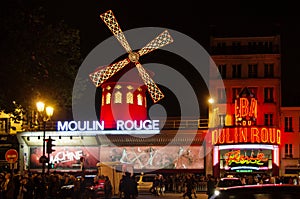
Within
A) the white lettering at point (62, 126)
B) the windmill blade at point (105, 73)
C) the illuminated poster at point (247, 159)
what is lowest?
the illuminated poster at point (247, 159)

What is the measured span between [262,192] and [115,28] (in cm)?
3874

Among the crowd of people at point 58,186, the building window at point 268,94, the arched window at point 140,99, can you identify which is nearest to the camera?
the crowd of people at point 58,186

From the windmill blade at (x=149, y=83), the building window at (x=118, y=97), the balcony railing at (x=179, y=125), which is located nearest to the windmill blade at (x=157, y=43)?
the windmill blade at (x=149, y=83)

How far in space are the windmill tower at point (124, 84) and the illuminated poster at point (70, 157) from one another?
2.25 m

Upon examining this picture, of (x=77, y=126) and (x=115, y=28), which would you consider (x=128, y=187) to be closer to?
(x=77, y=126)

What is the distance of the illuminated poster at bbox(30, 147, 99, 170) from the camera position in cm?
4153

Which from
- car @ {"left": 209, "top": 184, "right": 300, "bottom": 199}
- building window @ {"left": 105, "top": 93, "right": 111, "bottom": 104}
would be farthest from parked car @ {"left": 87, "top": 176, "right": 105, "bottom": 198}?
car @ {"left": 209, "top": 184, "right": 300, "bottom": 199}

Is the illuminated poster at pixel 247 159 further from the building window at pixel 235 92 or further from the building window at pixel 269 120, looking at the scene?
the building window at pixel 235 92

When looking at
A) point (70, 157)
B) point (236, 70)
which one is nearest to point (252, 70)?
point (236, 70)

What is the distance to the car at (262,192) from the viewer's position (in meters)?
6.06

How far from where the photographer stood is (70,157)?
137 feet

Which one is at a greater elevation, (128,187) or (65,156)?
(65,156)

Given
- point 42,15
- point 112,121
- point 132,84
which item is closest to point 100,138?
point 112,121

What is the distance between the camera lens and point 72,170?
41.5m
